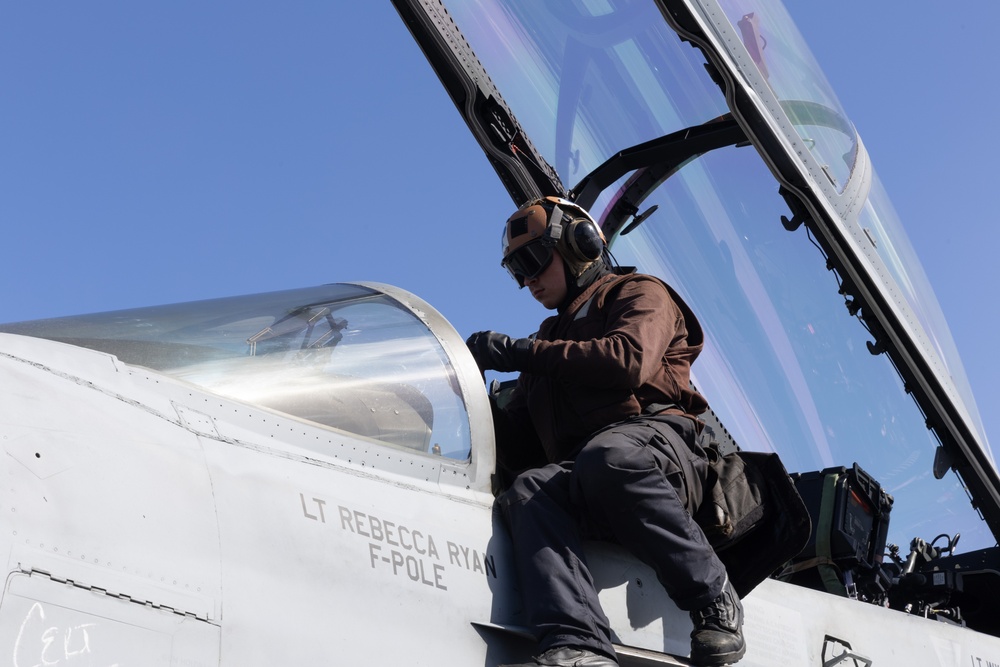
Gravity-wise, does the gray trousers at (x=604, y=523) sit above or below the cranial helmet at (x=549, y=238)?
below

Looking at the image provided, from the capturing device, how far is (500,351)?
3.61 meters

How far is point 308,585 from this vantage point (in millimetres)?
2500

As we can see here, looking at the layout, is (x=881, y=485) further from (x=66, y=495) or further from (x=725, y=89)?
(x=66, y=495)

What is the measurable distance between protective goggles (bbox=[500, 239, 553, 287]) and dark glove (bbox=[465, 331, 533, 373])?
621mm

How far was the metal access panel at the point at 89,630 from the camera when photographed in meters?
1.96

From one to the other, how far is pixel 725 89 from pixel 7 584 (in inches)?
156

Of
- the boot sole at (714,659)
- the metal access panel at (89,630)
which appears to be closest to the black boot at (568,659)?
the boot sole at (714,659)

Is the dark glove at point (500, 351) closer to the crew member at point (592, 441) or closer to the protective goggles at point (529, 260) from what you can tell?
the crew member at point (592, 441)

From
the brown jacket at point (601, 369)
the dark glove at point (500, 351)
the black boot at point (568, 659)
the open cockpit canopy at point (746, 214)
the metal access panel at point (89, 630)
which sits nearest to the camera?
the metal access panel at point (89, 630)

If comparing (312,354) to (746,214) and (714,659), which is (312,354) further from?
(746,214)

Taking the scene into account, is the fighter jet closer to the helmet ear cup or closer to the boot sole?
the boot sole

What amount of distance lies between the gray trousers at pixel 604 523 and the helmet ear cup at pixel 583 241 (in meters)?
0.97

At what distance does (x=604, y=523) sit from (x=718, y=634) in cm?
46

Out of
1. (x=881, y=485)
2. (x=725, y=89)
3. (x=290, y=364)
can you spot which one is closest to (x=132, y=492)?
(x=290, y=364)
